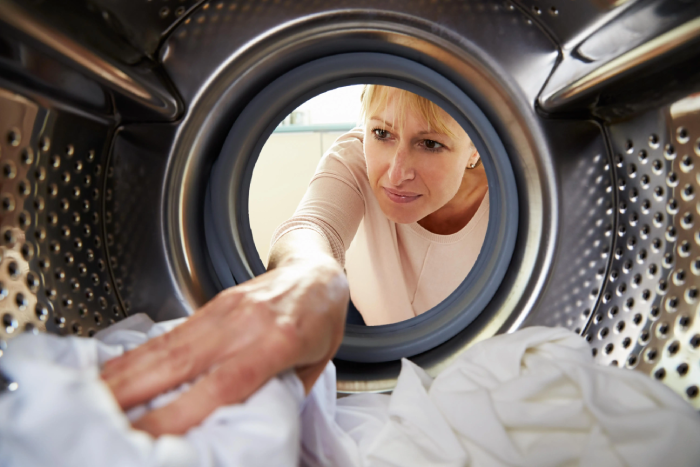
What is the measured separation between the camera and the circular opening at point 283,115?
0.67m

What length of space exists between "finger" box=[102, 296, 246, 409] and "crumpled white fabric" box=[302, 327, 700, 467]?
0.15 metres

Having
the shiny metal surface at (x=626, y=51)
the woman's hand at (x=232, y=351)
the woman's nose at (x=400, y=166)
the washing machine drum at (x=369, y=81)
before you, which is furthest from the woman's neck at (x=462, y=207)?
the woman's hand at (x=232, y=351)

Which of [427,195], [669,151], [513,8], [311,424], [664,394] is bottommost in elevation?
[311,424]

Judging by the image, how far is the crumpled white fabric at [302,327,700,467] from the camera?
38 centimetres

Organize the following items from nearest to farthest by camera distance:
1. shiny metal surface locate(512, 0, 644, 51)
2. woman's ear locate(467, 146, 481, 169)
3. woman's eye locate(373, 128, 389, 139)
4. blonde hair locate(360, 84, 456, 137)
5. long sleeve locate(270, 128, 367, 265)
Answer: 1. shiny metal surface locate(512, 0, 644, 51)
2. long sleeve locate(270, 128, 367, 265)
3. blonde hair locate(360, 84, 456, 137)
4. woman's eye locate(373, 128, 389, 139)
5. woman's ear locate(467, 146, 481, 169)

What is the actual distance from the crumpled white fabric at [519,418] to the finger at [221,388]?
145 millimetres

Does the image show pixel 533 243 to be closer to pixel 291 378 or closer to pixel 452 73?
pixel 452 73

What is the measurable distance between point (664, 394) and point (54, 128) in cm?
61

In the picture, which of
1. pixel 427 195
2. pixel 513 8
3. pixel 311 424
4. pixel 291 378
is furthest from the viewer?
pixel 427 195

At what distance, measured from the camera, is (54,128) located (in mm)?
501

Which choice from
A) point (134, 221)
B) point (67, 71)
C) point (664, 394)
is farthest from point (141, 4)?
point (664, 394)

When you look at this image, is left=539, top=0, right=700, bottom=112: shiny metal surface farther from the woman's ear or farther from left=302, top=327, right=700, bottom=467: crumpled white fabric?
the woman's ear

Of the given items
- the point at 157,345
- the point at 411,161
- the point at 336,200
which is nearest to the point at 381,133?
the point at 411,161

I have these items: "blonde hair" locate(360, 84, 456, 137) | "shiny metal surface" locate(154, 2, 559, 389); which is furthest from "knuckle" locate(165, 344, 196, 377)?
"blonde hair" locate(360, 84, 456, 137)
